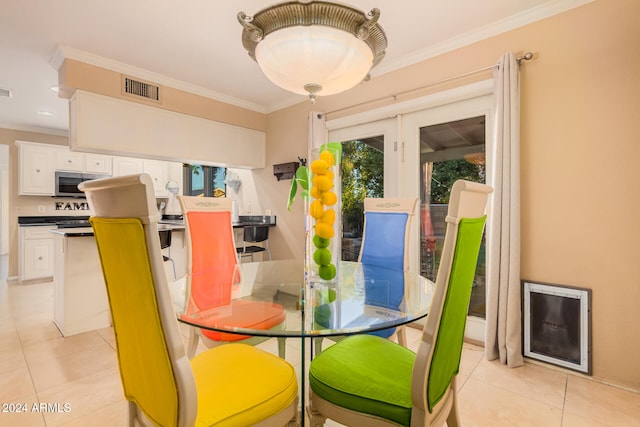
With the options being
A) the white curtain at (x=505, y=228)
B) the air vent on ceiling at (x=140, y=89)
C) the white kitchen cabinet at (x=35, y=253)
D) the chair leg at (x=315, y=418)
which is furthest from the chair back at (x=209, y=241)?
the white kitchen cabinet at (x=35, y=253)

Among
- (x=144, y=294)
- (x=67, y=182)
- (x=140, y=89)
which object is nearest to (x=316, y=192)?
(x=144, y=294)

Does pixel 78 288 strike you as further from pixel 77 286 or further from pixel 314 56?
pixel 314 56

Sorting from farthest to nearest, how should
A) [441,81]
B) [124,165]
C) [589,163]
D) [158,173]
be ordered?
[158,173] < [124,165] < [441,81] < [589,163]

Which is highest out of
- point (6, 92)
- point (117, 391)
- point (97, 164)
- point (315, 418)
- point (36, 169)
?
point (6, 92)

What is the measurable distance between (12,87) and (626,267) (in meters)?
5.93

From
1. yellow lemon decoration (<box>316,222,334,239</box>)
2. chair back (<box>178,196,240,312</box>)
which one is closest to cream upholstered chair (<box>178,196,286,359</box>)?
chair back (<box>178,196,240,312</box>)

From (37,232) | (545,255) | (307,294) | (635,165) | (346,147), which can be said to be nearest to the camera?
(307,294)

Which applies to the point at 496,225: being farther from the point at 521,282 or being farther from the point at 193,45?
the point at 193,45

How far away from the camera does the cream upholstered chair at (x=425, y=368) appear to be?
893 millimetres

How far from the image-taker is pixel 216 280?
183 cm

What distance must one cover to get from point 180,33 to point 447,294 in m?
2.81

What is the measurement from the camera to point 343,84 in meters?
1.59

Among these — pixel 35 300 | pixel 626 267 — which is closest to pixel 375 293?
pixel 626 267

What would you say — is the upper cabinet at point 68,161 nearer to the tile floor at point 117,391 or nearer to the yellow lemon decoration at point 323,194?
the tile floor at point 117,391
